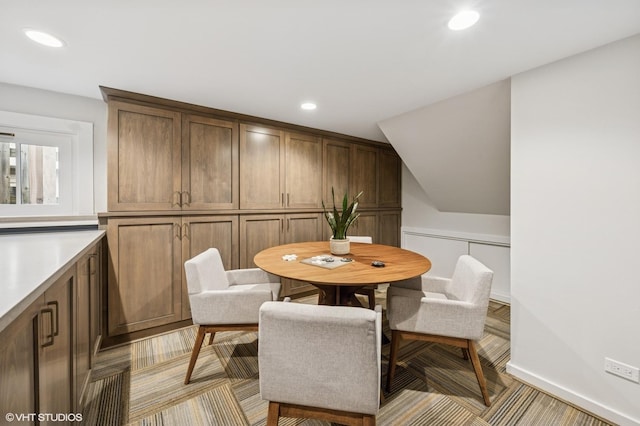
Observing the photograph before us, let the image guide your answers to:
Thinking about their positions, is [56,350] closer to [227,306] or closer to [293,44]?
[227,306]

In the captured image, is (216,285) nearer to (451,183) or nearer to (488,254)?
(451,183)

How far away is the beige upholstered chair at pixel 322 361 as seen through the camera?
107 cm

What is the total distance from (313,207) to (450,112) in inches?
73.8

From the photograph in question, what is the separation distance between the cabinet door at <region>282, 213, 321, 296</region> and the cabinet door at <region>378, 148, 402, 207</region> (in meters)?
1.25

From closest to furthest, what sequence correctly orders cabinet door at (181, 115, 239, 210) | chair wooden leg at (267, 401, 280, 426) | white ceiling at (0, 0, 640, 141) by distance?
chair wooden leg at (267, 401, 280, 426)
white ceiling at (0, 0, 640, 141)
cabinet door at (181, 115, 239, 210)

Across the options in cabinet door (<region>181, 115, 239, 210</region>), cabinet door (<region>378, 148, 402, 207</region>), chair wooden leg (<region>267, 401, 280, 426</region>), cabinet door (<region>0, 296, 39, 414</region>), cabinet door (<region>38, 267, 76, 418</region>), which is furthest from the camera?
cabinet door (<region>378, 148, 402, 207</region>)

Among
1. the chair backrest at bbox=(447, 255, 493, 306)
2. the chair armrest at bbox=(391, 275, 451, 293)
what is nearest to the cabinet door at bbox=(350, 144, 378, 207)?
the chair armrest at bbox=(391, 275, 451, 293)

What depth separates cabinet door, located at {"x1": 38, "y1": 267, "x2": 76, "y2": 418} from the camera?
3.09 ft

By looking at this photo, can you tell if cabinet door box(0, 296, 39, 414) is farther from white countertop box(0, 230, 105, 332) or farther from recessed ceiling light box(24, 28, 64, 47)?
recessed ceiling light box(24, 28, 64, 47)

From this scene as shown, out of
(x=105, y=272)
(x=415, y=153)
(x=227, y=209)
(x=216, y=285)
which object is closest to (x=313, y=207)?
(x=227, y=209)

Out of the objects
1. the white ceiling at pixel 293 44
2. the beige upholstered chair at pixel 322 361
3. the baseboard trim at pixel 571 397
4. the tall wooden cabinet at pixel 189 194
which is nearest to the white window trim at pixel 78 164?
the white ceiling at pixel 293 44

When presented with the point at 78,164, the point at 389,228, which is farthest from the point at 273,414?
the point at 389,228

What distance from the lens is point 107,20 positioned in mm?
1404

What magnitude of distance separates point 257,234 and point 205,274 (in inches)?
47.4
